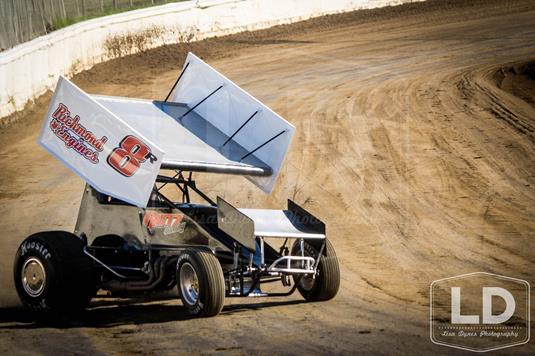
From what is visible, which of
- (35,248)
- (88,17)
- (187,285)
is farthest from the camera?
(88,17)

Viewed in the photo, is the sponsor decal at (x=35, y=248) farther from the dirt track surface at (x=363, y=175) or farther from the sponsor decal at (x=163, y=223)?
the sponsor decal at (x=163, y=223)

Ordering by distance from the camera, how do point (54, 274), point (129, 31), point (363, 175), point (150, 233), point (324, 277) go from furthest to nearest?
point (129, 31), point (363, 175), point (324, 277), point (150, 233), point (54, 274)

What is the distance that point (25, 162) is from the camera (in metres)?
20.5

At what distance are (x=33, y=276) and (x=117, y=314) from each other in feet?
3.41

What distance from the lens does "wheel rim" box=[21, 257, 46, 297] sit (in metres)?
11.1

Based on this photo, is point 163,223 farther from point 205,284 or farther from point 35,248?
point 35,248

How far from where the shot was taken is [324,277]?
37.9 feet

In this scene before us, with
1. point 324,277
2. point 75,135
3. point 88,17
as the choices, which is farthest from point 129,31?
point 324,277

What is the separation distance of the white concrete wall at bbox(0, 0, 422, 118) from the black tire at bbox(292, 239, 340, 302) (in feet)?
40.4

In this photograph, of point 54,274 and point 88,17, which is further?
point 88,17

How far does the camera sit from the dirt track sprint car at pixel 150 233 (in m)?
10.9

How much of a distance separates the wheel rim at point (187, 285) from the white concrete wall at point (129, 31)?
12.5 meters

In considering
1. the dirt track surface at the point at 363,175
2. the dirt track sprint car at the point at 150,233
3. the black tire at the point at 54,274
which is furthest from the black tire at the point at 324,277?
the black tire at the point at 54,274

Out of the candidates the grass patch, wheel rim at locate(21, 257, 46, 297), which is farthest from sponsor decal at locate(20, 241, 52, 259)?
the grass patch
